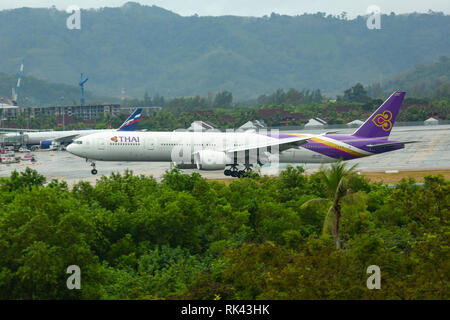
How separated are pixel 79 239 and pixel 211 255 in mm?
7175

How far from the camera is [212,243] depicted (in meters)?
29.5

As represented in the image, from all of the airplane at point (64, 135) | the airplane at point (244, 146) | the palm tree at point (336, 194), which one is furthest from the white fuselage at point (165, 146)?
the airplane at point (64, 135)

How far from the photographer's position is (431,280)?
67.5 feet

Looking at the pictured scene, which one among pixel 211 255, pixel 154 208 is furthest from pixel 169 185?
pixel 211 255

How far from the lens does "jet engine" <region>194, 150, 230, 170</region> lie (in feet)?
179

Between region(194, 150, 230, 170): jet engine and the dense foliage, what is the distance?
48.8 ft

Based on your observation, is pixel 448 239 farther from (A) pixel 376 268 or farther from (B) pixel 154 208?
(B) pixel 154 208

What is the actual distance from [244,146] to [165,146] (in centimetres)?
772

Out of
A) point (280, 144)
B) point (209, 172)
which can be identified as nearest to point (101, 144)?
point (209, 172)

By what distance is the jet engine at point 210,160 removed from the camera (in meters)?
54.5
